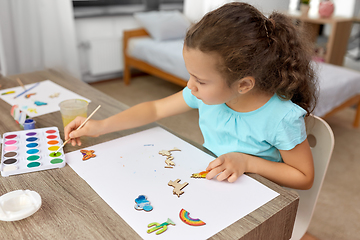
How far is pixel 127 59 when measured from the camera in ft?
10.7

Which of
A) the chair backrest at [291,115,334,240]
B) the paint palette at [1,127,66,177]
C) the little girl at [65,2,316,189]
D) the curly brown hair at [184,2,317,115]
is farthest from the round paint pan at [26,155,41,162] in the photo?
the chair backrest at [291,115,334,240]

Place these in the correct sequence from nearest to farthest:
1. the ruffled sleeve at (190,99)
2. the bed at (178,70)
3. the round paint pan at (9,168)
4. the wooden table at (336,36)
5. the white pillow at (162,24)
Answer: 1. the round paint pan at (9,168)
2. the ruffled sleeve at (190,99)
3. the bed at (178,70)
4. the wooden table at (336,36)
5. the white pillow at (162,24)

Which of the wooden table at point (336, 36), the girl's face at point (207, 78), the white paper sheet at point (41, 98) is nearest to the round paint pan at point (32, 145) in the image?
the white paper sheet at point (41, 98)

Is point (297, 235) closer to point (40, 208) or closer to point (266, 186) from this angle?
point (266, 186)

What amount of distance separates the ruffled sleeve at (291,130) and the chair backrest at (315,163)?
13 cm

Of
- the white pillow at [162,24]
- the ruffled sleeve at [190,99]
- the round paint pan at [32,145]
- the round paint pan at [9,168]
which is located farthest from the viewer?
the white pillow at [162,24]

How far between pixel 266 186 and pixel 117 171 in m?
0.33

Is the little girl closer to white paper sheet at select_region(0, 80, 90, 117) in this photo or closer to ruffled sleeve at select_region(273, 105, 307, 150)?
ruffled sleeve at select_region(273, 105, 307, 150)

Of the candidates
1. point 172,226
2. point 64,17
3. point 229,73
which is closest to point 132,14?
point 64,17

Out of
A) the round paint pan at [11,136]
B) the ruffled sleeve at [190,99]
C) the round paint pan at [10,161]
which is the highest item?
the ruffled sleeve at [190,99]

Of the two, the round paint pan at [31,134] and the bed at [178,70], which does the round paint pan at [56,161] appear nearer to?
the round paint pan at [31,134]

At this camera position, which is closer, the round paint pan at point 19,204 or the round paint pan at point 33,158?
the round paint pan at point 19,204

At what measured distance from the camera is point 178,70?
2676mm

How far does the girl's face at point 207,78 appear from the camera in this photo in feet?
2.40
